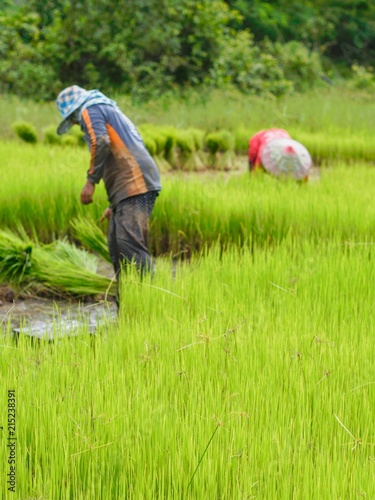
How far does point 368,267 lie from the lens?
3.35 m

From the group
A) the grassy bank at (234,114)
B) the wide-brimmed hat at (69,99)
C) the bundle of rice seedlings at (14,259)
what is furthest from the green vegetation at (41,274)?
the grassy bank at (234,114)

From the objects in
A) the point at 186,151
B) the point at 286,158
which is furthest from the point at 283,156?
the point at 186,151

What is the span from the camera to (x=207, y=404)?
2014mm

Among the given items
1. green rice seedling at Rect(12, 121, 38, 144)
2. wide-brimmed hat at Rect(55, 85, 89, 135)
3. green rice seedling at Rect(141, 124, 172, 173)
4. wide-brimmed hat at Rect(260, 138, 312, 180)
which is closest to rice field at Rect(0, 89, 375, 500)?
wide-brimmed hat at Rect(55, 85, 89, 135)

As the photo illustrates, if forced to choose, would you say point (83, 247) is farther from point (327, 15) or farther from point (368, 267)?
point (327, 15)

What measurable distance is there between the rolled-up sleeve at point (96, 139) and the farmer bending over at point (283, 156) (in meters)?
1.78

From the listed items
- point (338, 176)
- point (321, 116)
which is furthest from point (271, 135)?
point (321, 116)

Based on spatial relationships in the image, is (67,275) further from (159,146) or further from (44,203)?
(159,146)

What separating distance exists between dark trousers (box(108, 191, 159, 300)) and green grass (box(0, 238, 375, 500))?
2.50 feet

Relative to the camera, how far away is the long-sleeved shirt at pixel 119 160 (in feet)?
12.3

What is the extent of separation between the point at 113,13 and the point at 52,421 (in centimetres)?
1127

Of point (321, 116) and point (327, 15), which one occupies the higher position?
point (327, 15)

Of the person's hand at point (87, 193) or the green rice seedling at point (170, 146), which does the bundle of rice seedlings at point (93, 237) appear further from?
the green rice seedling at point (170, 146)

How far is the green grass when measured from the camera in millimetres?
1691
